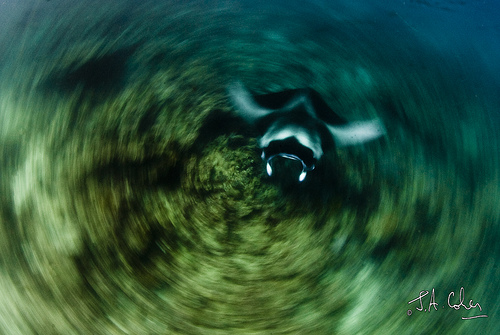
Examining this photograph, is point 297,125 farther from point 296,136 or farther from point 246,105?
point 246,105

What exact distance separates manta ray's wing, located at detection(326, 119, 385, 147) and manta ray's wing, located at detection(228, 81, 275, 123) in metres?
0.17

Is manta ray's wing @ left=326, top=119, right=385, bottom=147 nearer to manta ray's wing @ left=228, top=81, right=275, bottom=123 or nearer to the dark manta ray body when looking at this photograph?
the dark manta ray body

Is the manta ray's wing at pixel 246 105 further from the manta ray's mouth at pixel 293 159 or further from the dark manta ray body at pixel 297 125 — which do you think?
the manta ray's mouth at pixel 293 159

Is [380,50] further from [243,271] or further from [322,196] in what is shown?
[243,271]

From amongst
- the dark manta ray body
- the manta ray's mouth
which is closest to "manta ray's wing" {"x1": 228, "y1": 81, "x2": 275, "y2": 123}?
the dark manta ray body

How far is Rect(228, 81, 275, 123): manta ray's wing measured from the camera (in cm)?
85

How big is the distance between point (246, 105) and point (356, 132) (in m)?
0.27

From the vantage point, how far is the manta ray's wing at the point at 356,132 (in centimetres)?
83

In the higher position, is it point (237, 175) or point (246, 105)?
point (246, 105)

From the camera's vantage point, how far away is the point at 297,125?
2.81 ft

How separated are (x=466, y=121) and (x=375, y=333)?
53 centimetres

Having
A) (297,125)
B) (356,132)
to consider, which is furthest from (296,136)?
(356,132)

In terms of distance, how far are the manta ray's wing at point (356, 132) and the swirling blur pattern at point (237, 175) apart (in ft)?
0.06

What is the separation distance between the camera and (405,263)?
0.78 meters
